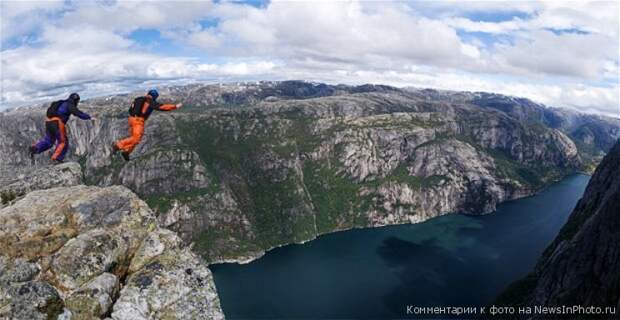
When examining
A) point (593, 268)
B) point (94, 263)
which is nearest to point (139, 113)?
point (94, 263)

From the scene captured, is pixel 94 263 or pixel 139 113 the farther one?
pixel 139 113

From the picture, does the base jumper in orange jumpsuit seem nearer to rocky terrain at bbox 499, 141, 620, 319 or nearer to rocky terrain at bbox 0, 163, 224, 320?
rocky terrain at bbox 0, 163, 224, 320

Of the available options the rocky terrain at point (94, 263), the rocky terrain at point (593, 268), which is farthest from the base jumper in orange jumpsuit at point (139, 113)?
the rocky terrain at point (593, 268)

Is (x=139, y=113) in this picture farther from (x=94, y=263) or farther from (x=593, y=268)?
(x=593, y=268)

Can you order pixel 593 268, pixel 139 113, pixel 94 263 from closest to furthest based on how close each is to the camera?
pixel 94 263 < pixel 139 113 < pixel 593 268

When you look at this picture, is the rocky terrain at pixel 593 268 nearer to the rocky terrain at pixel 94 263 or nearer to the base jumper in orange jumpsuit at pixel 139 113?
the rocky terrain at pixel 94 263

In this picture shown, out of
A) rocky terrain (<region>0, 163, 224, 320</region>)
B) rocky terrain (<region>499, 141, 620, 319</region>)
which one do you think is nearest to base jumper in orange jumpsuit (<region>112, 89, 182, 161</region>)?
rocky terrain (<region>0, 163, 224, 320</region>)

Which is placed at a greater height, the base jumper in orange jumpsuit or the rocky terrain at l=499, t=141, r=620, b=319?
the base jumper in orange jumpsuit

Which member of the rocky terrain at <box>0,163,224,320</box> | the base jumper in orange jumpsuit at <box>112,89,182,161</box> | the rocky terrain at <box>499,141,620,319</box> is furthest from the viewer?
the rocky terrain at <box>499,141,620,319</box>

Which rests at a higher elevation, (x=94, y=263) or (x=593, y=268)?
(x=94, y=263)
